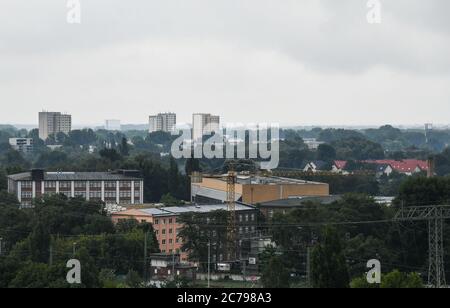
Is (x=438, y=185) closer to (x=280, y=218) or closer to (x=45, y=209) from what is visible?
(x=280, y=218)

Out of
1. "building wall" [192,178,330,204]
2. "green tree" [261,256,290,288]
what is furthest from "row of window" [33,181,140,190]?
"green tree" [261,256,290,288]

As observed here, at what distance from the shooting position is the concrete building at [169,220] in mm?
24875

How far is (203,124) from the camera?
68000 millimetres

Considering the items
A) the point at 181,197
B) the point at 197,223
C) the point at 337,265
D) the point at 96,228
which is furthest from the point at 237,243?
the point at 181,197

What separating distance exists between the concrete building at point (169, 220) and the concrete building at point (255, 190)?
2861 millimetres

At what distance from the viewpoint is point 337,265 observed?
14258 mm

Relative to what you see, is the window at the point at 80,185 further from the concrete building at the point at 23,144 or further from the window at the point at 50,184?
the concrete building at the point at 23,144

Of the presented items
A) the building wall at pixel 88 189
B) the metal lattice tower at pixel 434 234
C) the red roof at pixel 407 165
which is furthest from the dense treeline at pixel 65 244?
the red roof at pixel 407 165

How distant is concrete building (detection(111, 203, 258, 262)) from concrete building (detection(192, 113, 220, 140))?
3953cm

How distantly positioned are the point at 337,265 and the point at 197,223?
881 centimetres

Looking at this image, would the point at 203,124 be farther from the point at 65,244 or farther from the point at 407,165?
the point at 65,244

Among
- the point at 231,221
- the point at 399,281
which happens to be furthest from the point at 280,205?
the point at 399,281

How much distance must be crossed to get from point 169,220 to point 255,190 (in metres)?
5.24

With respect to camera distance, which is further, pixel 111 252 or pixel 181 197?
pixel 181 197
